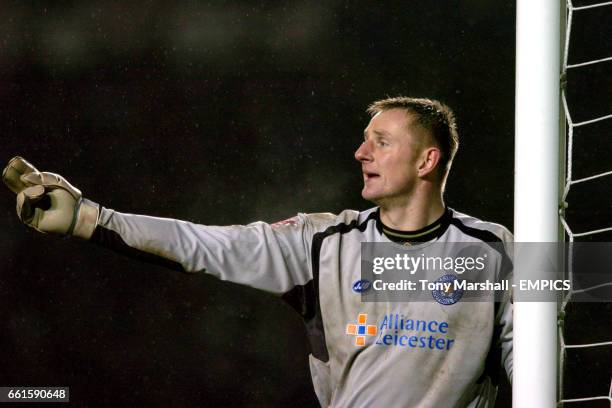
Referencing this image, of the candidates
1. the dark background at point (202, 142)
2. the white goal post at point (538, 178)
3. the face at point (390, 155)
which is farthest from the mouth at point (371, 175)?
the dark background at point (202, 142)

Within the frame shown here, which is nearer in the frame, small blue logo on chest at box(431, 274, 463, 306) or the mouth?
small blue logo on chest at box(431, 274, 463, 306)

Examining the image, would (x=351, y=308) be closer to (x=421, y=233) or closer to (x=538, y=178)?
(x=421, y=233)

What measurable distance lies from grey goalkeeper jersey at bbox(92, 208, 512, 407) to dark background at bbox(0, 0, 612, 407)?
4.22 ft

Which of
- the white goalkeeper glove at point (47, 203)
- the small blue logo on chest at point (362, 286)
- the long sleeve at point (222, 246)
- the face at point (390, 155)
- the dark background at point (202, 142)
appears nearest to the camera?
the white goalkeeper glove at point (47, 203)

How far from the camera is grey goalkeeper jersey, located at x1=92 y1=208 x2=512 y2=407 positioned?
1.79 meters

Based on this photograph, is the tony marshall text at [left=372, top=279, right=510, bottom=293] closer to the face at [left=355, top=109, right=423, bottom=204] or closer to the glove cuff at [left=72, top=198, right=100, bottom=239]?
the face at [left=355, top=109, right=423, bottom=204]

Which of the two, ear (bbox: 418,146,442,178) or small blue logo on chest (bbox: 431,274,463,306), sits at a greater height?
ear (bbox: 418,146,442,178)

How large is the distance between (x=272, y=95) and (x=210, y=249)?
1.55 m

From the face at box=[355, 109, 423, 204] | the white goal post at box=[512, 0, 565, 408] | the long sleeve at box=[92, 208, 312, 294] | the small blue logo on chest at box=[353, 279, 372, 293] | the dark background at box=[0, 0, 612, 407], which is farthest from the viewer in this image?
the dark background at box=[0, 0, 612, 407]

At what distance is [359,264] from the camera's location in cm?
195

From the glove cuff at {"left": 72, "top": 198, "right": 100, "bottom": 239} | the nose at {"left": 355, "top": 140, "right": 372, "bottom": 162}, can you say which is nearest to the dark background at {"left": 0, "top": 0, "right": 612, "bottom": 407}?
the nose at {"left": 355, "top": 140, "right": 372, "bottom": 162}

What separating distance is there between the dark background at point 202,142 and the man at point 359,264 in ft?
3.94

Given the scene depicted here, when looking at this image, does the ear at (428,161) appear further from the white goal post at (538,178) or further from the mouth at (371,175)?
the white goal post at (538,178)

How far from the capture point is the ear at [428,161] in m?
2.05
